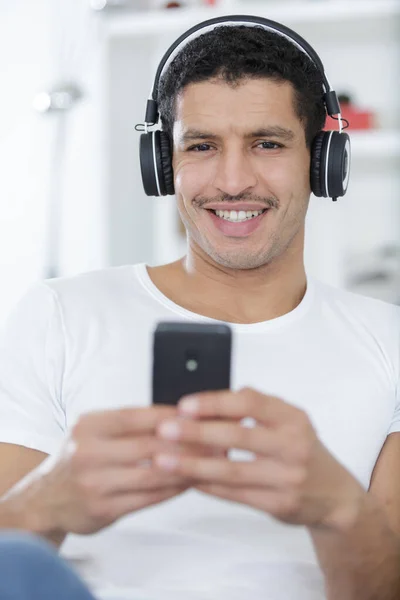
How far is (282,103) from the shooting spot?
115cm

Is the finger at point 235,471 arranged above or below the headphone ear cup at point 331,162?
below

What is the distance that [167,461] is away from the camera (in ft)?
2.34

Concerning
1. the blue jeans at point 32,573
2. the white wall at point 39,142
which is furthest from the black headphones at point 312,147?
the white wall at point 39,142

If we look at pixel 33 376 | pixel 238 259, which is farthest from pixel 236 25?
pixel 33 376

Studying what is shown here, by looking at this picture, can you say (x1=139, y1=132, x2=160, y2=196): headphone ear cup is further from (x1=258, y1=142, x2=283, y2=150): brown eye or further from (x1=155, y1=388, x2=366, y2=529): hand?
(x1=155, y1=388, x2=366, y2=529): hand

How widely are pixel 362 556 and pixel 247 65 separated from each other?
622mm

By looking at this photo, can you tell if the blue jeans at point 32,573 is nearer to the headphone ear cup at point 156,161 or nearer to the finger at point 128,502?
the finger at point 128,502

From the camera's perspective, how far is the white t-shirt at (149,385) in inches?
39.6

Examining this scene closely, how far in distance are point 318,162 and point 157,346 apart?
0.52 meters

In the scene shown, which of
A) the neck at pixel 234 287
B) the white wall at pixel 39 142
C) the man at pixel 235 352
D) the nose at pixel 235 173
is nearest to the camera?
the man at pixel 235 352

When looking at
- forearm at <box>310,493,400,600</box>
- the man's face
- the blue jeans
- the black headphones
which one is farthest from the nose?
the blue jeans

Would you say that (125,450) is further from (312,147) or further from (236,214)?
(312,147)

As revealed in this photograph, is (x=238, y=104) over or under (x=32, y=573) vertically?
over

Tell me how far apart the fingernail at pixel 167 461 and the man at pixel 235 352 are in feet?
0.52
